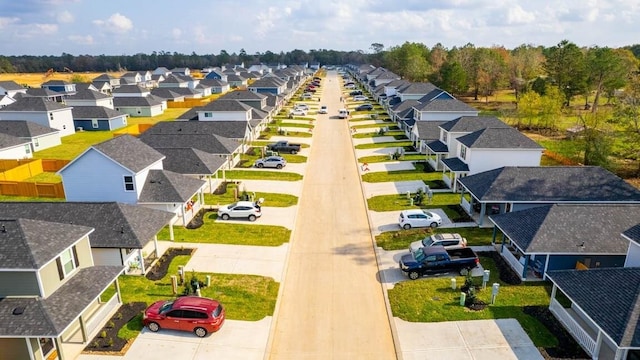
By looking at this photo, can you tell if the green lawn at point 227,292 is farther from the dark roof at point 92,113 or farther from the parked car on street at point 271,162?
the dark roof at point 92,113

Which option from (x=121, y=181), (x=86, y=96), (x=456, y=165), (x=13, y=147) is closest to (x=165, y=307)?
(x=121, y=181)

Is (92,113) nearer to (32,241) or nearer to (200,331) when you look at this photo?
(32,241)

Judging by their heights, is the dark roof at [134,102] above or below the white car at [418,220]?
above

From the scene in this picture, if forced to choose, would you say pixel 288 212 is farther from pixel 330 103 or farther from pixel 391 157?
pixel 330 103

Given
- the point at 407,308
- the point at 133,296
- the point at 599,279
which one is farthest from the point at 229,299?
Result: the point at 599,279

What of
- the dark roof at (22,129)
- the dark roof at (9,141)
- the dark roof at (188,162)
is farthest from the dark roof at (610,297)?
the dark roof at (22,129)

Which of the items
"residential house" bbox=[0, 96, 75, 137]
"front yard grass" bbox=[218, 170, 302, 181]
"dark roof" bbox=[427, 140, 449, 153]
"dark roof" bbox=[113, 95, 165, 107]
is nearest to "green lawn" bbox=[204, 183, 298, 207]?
"front yard grass" bbox=[218, 170, 302, 181]
